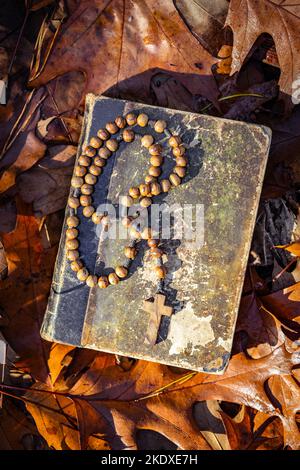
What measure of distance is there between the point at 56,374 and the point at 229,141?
1874 millimetres

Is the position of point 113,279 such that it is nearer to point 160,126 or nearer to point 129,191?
point 129,191

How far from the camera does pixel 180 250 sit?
2676mm

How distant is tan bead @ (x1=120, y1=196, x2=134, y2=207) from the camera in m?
2.67

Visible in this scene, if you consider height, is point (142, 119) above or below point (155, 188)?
above

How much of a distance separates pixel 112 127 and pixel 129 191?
1.34 ft

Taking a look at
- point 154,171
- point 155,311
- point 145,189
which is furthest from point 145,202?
point 155,311

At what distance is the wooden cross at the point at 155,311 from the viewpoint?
264cm

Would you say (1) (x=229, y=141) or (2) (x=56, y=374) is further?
(2) (x=56, y=374)

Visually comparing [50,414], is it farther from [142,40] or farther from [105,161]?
[142,40]

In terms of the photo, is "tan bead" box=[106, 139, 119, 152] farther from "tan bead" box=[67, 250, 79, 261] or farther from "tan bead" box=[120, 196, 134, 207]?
"tan bead" box=[67, 250, 79, 261]

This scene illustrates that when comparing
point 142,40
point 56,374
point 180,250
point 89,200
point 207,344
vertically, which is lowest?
point 56,374

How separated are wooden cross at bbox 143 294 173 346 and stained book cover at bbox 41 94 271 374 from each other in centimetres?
3

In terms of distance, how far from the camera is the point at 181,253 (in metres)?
2.68
